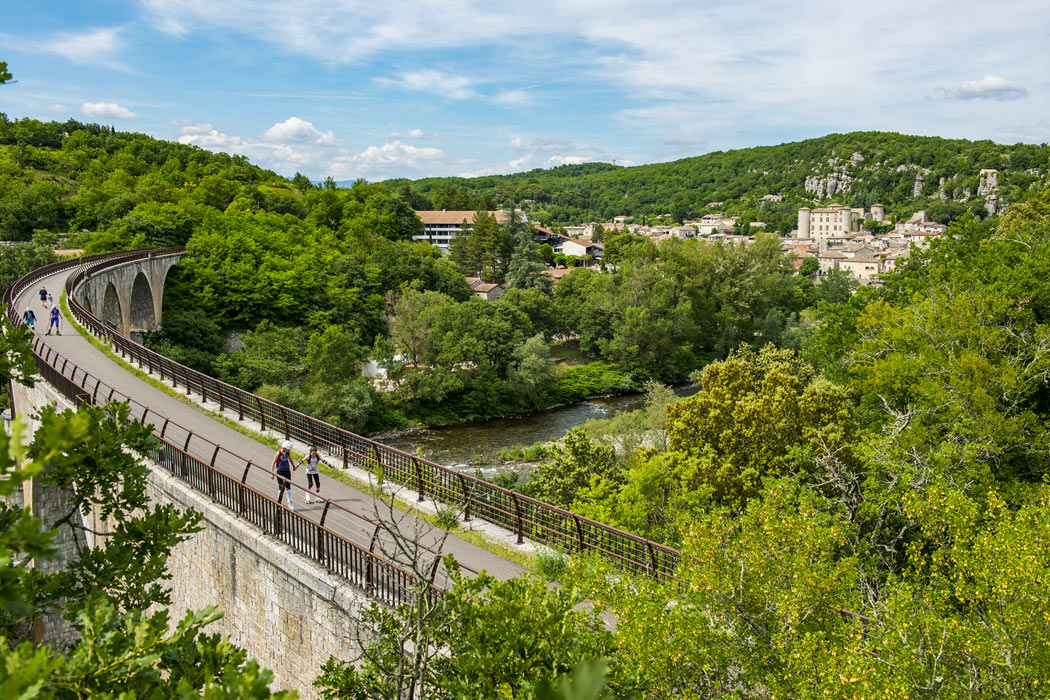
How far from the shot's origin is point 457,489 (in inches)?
420

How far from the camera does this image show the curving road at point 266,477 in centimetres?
895

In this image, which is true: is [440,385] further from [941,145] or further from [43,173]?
[941,145]

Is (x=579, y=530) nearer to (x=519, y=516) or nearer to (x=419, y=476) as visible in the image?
(x=519, y=516)

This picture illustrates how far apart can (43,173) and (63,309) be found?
163 ft

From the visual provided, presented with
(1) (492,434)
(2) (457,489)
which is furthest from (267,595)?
(1) (492,434)

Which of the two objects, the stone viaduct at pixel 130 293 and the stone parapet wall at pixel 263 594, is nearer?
the stone parapet wall at pixel 263 594

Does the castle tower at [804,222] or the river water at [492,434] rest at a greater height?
the castle tower at [804,222]

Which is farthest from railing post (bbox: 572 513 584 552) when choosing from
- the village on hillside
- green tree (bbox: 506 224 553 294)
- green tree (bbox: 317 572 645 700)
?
green tree (bbox: 506 224 553 294)

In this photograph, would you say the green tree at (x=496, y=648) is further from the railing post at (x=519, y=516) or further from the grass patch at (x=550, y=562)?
the railing post at (x=519, y=516)

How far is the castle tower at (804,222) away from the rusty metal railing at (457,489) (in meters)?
146

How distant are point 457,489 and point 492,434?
80.1ft

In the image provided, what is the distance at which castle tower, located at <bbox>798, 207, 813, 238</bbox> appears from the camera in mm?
144500

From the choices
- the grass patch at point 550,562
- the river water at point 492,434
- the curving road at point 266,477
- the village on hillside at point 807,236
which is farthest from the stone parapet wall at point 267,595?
the village on hillside at point 807,236

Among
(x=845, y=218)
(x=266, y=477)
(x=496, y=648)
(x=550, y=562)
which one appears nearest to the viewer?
(x=496, y=648)
